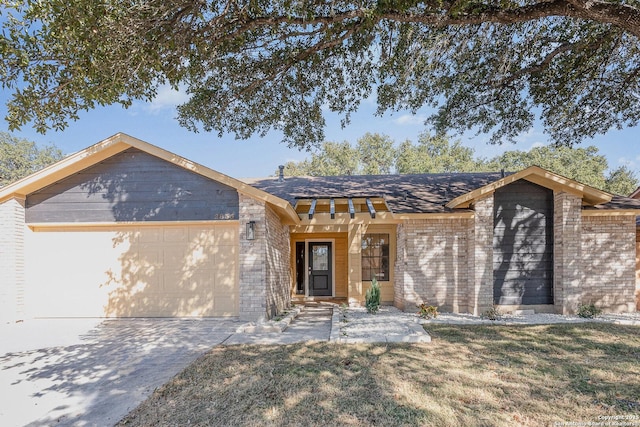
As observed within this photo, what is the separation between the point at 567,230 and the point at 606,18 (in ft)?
19.3

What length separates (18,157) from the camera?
3362cm

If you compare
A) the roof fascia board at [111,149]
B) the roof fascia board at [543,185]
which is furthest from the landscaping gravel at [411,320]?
the roof fascia board at [111,149]

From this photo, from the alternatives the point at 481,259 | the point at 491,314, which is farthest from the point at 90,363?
the point at 481,259

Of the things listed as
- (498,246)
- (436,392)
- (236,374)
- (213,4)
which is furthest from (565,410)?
(213,4)

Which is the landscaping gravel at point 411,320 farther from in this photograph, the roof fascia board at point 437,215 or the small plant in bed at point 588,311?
the roof fascia board at point 437,215

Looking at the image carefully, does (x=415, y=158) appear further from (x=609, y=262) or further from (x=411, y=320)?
(x=411, y=320)

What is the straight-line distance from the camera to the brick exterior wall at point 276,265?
8756mm

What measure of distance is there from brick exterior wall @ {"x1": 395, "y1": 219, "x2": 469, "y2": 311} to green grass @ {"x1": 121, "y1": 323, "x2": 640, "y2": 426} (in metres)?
3.36

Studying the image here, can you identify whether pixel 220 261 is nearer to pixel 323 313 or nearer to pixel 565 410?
pixel 323 313

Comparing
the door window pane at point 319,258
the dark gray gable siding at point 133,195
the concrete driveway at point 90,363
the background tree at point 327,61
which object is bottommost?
the concrete driveway at point 90,363

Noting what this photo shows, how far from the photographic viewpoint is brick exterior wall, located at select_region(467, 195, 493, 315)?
30.8 feet

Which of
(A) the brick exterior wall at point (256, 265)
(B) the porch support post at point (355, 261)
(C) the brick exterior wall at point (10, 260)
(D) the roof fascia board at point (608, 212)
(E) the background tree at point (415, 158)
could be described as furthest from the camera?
(E) the background tree at point (415, 158)

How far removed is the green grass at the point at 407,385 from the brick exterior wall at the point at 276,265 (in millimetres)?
2682

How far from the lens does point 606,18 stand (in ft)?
17.7
